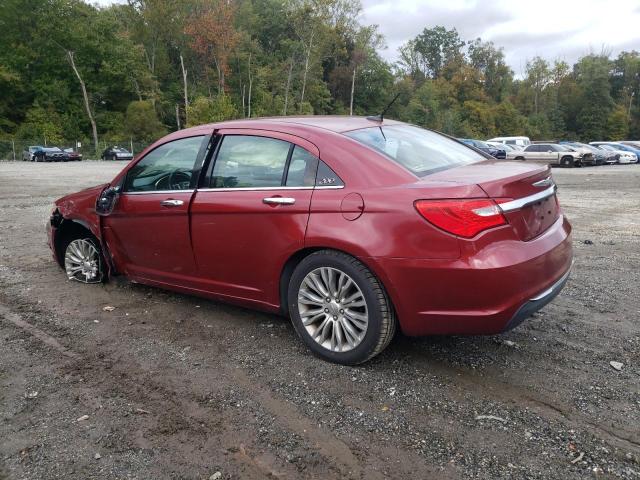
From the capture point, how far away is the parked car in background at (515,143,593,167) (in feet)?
97.7

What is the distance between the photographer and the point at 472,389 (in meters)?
3.18

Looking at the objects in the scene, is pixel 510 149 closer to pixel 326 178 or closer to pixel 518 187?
pixel 518 187

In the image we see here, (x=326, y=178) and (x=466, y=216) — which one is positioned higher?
(x=326, y=178)

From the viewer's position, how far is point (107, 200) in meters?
4.85

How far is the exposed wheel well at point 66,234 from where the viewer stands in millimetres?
5293

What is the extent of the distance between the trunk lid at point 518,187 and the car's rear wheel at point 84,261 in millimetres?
3546

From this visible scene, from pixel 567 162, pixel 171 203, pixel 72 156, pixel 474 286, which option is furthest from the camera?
pixel 72 156

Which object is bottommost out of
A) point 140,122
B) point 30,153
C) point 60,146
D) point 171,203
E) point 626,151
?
point 626,151

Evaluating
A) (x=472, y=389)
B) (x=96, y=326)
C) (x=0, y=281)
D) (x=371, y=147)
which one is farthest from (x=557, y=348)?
(x=0, y=281)

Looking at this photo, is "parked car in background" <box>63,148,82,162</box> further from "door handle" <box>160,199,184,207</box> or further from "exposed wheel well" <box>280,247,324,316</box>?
"exposed wheel well" <box>280,247,324,316</box>

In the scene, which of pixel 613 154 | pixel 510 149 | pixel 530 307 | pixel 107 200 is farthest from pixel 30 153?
pixel 530 307

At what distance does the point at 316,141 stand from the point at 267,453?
6.64ft

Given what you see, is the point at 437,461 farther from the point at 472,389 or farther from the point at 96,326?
the point at 96,326

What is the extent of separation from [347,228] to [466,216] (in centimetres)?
72
